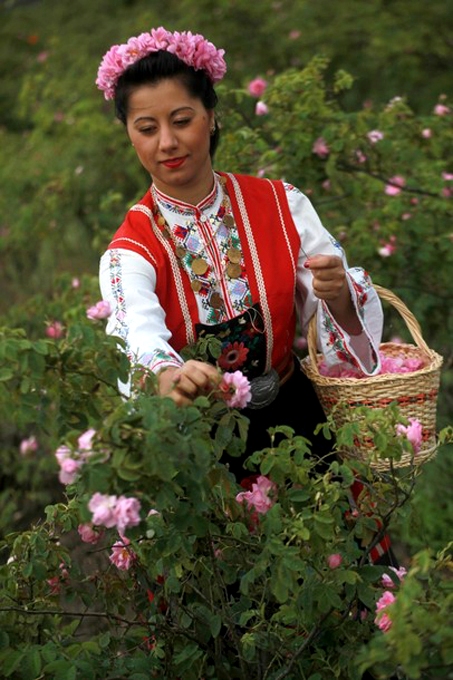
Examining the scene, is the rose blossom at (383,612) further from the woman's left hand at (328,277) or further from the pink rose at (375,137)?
the pink rose at (375,137)

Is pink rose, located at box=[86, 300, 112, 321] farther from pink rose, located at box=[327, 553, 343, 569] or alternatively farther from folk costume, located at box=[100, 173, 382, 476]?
pink rose, located at box=[327, 553, 343, 569]

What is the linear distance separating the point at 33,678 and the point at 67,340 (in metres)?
0.65

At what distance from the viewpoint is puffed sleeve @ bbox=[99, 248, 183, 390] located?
6.65 feet

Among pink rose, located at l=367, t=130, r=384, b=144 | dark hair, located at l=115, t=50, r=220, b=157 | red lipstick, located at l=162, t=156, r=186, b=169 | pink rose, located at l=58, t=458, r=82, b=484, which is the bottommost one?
pink rose, located at l=58, t=458, r=82, b=484

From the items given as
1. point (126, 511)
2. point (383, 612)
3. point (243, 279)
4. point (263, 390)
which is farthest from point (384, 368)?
point (126, 511)

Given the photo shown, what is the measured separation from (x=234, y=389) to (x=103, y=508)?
1.14 ft

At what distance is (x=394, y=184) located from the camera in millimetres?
3850

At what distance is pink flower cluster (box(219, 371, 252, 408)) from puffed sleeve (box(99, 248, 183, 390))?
0.17 meters

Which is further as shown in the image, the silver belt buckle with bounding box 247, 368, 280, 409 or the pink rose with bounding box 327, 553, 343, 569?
the silver belt buckle with bounding box 247, 368, 280, 409

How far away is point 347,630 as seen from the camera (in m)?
2.06

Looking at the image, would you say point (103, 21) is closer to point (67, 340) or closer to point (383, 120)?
point (383, 120)

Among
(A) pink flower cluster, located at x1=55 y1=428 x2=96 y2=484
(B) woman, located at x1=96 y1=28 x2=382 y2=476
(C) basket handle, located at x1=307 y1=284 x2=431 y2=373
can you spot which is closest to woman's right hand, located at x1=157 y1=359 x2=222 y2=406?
(A) pink flower cluster, located at x1=55 y1=428 x2=96 y2=484

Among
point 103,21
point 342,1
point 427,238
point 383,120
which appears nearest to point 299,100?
point 383,120

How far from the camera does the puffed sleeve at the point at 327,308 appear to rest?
237 cm
